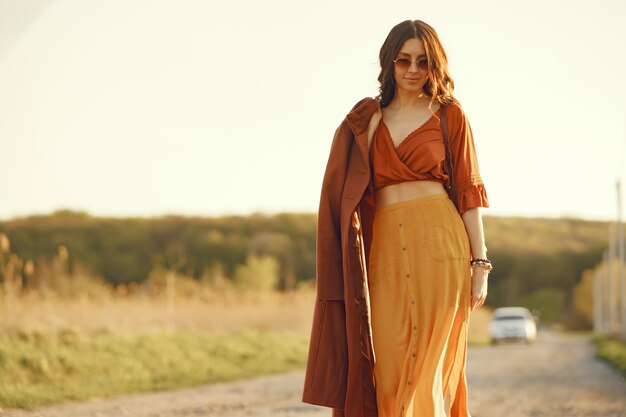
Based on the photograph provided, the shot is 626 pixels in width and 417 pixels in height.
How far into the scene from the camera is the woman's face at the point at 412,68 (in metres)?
3.80

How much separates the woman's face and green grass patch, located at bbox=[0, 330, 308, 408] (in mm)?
5316

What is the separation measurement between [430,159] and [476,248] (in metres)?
0.40

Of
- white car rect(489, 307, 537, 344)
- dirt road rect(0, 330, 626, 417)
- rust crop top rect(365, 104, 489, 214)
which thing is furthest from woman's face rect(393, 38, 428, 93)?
white car rect(489, 307, 537, 344)

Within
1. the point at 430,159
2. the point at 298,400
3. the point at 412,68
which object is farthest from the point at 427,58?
the point at 298,400

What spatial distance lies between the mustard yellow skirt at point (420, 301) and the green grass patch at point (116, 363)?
5042 millimetres

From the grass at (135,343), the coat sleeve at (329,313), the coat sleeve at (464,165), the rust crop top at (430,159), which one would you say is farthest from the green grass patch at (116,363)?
the coat sleeve at (464,165)

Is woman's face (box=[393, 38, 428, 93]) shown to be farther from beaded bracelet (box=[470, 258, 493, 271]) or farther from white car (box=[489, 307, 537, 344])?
white car (box=[489, 307, 537, 344])

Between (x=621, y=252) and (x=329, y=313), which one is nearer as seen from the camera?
(x=329, y=313)

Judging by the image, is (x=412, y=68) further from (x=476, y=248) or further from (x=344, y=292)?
(x=344, y=292)

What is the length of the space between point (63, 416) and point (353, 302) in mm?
4306

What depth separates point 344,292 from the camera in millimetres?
3709

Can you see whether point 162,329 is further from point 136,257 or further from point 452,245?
point 136,257

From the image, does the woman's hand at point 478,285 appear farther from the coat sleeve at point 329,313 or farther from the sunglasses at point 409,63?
the sunglasses at point 409,63

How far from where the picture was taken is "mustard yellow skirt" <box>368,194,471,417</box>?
3684 mm
